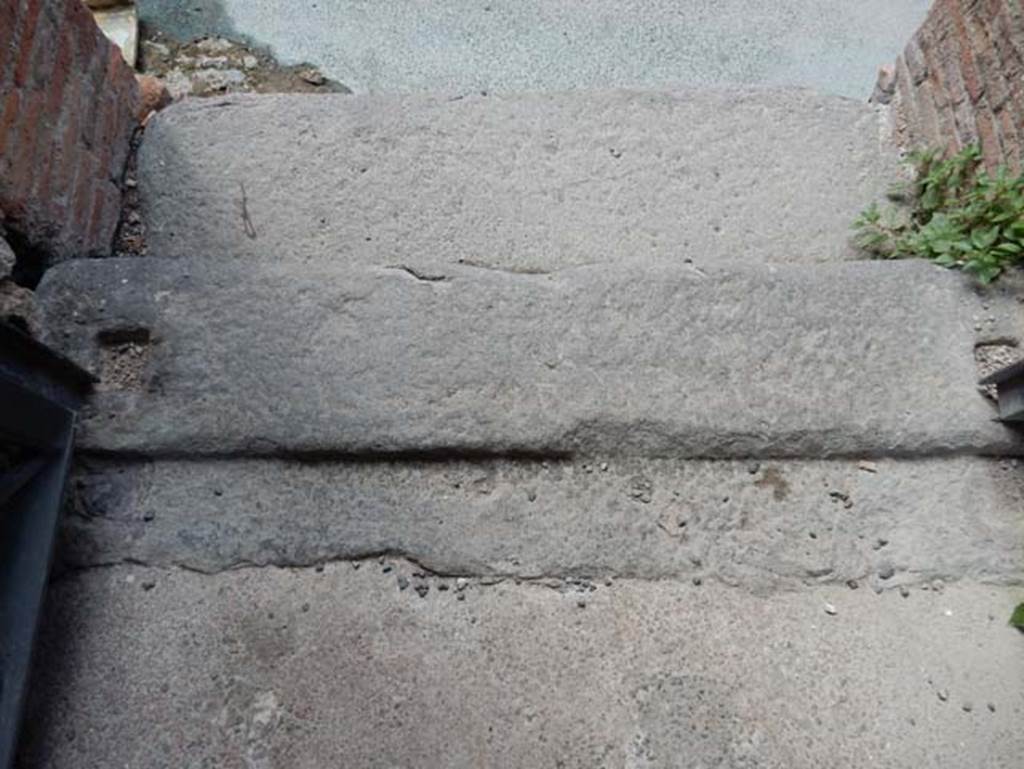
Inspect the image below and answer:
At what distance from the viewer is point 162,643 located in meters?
1.33

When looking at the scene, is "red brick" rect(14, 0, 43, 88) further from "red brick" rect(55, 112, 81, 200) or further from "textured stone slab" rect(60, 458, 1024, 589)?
"textured stone slab" rect(60, 458, 1024, 589)

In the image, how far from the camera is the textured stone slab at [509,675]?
126 centimetres

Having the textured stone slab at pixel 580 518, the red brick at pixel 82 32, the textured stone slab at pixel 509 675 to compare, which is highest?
the red brick at pixel 82 32

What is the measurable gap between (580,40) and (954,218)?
126 cm

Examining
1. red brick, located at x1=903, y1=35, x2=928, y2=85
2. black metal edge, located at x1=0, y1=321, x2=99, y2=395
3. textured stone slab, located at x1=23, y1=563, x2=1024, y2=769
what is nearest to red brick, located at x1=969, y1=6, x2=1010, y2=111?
red brick, located at x1=903, y1=35, x2=928, y2=85

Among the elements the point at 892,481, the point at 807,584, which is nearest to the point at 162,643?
the point at 807,584

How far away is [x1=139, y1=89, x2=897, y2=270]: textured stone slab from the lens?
166 cm

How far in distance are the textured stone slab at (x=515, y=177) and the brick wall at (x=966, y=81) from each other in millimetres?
97

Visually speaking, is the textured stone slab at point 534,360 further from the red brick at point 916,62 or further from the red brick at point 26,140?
the red brick at point 916,62

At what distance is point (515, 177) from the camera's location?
171cm

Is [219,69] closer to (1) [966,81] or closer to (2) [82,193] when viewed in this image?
(2) [82,193]

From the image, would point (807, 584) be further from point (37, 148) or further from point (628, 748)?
point (37, 148)

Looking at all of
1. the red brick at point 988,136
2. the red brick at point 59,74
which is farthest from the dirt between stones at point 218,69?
the red brick at point 988,136

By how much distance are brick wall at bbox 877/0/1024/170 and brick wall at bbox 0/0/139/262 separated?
1.71 meters
